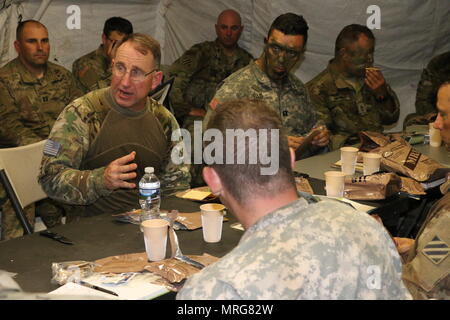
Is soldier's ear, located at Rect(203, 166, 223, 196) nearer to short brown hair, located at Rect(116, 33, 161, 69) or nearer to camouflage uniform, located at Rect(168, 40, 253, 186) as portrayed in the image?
short brown hair, located at Rect(116, 33, 161, 69)

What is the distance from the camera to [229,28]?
588 cm

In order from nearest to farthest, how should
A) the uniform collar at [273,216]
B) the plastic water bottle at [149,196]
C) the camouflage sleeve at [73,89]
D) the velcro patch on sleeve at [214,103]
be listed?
the uniform collar at [273,216]
the plastic water bottle at [149,196]
the velcro patch on sleeve at [214,103]
the camouflage sleeve at [73,89]

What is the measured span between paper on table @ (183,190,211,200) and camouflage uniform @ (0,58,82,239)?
191 cm

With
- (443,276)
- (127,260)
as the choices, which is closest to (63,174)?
(127,260)

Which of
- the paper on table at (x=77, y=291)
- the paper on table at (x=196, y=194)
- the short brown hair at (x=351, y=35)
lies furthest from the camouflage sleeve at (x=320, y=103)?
the paper on table at (x=77, y=291)

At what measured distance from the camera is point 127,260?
201 centimetres

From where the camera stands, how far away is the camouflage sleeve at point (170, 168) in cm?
306

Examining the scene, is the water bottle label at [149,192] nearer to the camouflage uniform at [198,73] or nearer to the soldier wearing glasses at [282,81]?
the soldier wearing glasses at [282,81]

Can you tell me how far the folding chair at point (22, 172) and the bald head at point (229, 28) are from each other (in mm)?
3214

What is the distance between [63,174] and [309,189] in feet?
3.93

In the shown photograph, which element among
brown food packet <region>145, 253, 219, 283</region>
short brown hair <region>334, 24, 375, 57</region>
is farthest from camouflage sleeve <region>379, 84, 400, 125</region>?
brown food packet <region>145, 253, 219, 283</region>

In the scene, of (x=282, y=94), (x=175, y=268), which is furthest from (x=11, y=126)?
(x=175, y=268)

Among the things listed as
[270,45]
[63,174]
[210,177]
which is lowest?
[63,174]

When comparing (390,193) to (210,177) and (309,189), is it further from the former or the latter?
(210,177)
